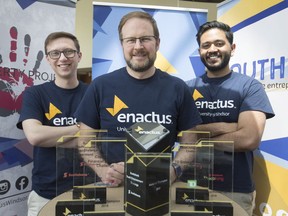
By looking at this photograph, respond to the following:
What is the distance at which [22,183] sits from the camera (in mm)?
2488

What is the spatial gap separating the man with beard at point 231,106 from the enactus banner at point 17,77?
4.38 ft

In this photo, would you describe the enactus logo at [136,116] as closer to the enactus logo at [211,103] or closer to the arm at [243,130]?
the arm at [243,130]

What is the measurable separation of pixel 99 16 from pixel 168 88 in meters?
1.51

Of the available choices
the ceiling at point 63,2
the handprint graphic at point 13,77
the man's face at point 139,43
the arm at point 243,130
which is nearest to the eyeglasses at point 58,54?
the handprint graphic at point 13,77

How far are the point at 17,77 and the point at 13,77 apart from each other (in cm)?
4

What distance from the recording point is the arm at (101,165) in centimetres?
118

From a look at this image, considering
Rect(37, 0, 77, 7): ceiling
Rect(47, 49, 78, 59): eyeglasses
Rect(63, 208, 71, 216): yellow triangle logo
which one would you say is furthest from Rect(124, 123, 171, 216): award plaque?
Rect(37, 0, 77, 7): ceiling

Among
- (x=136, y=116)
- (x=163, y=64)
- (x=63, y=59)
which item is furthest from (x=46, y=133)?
(x=163, y=64)

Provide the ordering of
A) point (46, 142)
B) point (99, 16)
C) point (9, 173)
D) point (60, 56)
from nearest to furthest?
point (46, 142)
point (60, 56)
point (9, 173)
point (99, 16)

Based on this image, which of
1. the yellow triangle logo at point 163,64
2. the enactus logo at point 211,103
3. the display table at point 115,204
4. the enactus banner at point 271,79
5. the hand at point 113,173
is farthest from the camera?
the yellow triangle logo at point 163,64

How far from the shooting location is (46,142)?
196 cm

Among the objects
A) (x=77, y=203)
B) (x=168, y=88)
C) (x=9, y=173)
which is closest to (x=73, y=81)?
(x=168, y=88)

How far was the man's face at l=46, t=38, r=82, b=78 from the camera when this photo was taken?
2102mm

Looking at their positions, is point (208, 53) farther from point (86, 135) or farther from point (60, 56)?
point (86, 135)
